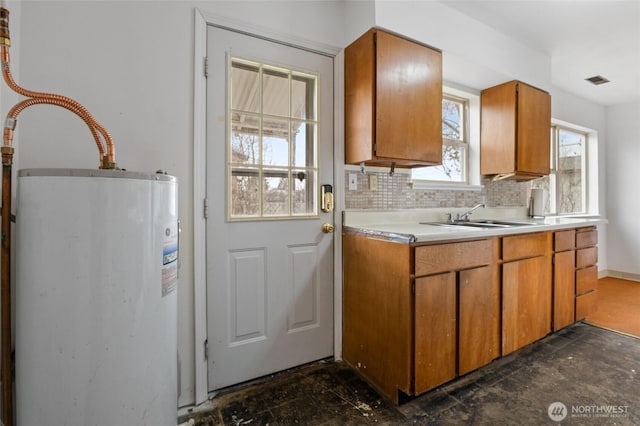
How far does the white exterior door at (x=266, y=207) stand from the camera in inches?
65.9

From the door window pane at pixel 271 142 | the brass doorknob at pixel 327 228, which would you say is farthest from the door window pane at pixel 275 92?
the brass doorknob at pixel 327 228

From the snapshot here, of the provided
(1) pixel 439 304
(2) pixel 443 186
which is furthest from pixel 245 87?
(2) pixel 443 186

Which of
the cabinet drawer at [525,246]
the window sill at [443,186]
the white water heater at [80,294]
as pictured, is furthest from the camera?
the window sill at [443,186]

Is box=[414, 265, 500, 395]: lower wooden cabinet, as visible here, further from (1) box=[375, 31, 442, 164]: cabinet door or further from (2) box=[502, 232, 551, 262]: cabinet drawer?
(1) box=[375, 31, 442, 164]: cabinet door

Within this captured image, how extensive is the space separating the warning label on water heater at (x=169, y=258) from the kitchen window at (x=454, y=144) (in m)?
2.20

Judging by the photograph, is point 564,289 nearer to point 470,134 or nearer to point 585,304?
point 585,304

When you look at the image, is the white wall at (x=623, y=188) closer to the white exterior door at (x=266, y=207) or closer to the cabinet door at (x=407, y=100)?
the cabinet door at (x=407, y=100)

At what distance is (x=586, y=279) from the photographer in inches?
105

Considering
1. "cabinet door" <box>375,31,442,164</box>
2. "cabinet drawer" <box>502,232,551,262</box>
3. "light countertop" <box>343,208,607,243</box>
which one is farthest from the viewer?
"cabinet drawer" <box>502,232,551,262</box>

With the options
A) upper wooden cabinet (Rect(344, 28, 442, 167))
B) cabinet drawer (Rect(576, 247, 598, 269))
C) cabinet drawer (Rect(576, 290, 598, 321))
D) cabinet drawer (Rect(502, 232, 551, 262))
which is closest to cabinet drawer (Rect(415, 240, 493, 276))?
cabinet drawer (Rect(502, 232, 551, 262))

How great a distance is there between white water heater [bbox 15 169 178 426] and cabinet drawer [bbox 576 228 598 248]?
323cm

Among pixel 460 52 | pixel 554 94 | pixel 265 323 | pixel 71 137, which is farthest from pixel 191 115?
pixel 554 94

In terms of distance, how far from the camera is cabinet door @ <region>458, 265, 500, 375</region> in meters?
1.74

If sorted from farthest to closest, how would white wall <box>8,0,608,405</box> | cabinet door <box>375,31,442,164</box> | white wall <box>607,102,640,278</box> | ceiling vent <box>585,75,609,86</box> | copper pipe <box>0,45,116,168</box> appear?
white wall <box>607,102,640,278</box>
ceiling vent <box>585,75,609,86</box>
cabinet door <box>375,31,442,164</box>
white wall <box>8,0,608,405</box>
copper pipe <box>0,45,116,168</box>
